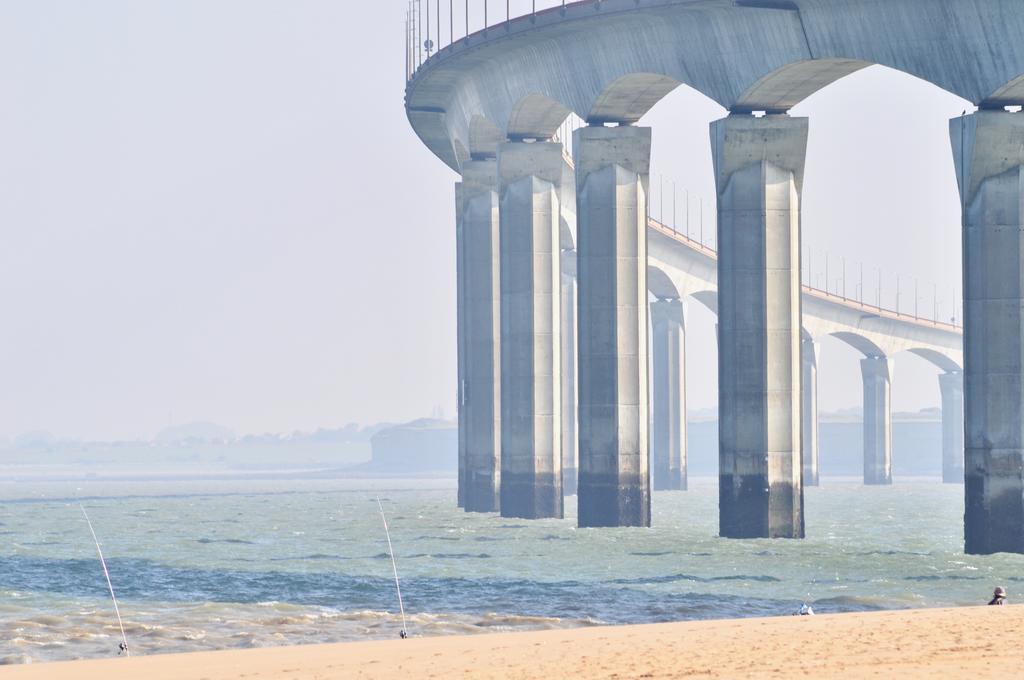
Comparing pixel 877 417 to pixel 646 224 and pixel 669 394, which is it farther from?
pixel 646 224

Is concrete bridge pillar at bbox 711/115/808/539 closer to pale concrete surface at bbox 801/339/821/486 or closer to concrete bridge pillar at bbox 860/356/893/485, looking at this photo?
pale concrete surface at bbox 801/339/821/486

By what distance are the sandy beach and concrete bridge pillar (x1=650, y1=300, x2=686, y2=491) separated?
80376 mm

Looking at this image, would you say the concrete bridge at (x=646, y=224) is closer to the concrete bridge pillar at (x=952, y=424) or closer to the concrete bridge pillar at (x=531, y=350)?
the concrete bridge pillar at (x=531, y=350)

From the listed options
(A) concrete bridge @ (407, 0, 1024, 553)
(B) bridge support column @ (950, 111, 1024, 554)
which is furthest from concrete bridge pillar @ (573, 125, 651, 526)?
(B) bridge support column @ (950, 111, 1024, 554)

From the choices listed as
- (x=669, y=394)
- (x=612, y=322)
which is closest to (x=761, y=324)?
(x=612, y=322)

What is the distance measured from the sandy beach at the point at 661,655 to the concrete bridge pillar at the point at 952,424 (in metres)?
128

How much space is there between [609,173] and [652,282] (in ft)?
177

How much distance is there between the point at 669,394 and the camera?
111688 mm

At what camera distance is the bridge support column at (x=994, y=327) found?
44344mm

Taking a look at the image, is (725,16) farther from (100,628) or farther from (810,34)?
(100,628)

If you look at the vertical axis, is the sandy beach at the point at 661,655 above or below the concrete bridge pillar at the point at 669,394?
below

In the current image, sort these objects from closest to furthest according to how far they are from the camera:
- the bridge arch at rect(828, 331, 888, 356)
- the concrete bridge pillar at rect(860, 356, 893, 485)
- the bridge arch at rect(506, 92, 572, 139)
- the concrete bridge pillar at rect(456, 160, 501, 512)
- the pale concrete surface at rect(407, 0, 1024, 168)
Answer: the pale concrete surface at rect(407, 0, 1024, 168)
the bridge arch at rect(506, 92, 572, 139)
the concrete bridge pillar at rect(456, 160, 501, 512)
the bridge arch at rect(828, 331, 888, 356)
the concrete bridge pillar at rect(860, 356, 893, 485)

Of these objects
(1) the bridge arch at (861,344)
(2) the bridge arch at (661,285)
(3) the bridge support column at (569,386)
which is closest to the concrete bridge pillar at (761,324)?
(3) the bridge support column at (569,386)

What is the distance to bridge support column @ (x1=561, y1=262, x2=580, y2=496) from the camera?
97.2 m
